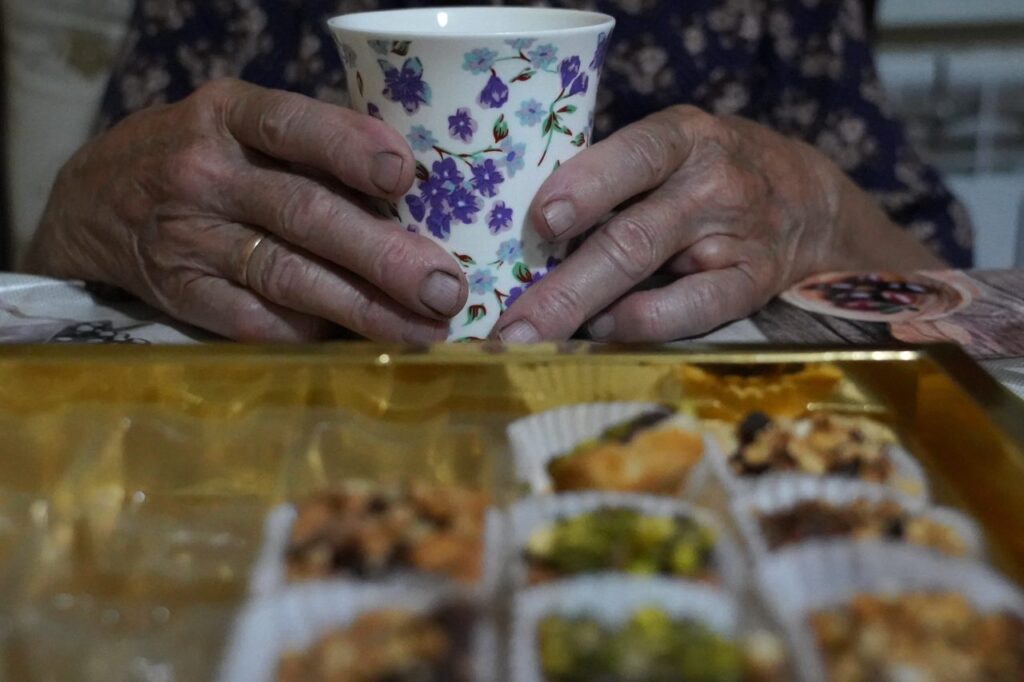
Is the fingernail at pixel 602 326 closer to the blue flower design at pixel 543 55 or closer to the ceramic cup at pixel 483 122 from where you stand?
the ceramic cup at pixel 483 122

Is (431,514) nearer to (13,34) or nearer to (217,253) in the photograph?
(217,253)

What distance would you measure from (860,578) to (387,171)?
309 mm

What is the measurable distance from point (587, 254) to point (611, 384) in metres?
0.18

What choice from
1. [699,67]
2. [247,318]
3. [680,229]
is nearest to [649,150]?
[680,229]

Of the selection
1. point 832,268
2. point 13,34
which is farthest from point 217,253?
point 13,34

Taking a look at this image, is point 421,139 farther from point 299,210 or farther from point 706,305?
point 706,305

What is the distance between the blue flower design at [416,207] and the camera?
1.75 feet

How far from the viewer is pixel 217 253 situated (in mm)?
617

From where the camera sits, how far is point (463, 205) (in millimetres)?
524

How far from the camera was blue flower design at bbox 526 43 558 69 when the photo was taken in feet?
1.60

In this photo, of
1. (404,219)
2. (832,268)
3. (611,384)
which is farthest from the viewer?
(832,268)

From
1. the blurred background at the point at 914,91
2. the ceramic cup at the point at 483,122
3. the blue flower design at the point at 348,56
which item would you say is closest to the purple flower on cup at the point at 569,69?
the ceramic cup at the point at 483,122

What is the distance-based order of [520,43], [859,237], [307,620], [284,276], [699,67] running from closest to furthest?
[307,620], [520,43], [284,276], [859,237], [699,67]

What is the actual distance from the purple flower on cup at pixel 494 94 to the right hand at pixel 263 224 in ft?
0.16
